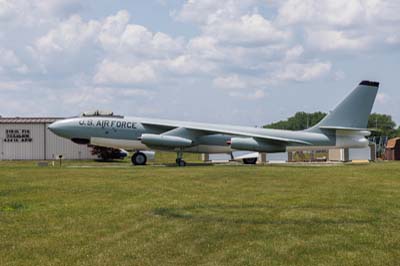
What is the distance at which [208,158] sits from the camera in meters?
46.5

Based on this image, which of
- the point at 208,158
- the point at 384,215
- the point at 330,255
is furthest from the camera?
the point at 208,158

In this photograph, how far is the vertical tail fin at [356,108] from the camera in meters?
33.2

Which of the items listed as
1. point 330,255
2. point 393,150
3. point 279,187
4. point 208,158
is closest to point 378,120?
point 393,150

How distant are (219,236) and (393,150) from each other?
5707 centimetres

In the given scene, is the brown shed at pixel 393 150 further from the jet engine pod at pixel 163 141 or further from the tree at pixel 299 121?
the tree at pixel 299 121

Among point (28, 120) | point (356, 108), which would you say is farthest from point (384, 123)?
point (356, 108)

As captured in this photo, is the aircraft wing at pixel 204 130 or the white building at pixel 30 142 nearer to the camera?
the aircraft wing at pixel 204 130

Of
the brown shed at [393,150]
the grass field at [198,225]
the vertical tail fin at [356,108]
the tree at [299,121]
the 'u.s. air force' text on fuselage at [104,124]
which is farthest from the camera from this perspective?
the tree at [299,121]

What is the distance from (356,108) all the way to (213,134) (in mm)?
8862

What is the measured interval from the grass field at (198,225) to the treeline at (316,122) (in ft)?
391

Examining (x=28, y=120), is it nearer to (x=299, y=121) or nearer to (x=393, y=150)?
(x=393, y=150)

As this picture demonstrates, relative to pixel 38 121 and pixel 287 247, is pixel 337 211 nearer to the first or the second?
pixel 287 247

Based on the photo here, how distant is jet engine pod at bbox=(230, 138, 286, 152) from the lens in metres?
33.0

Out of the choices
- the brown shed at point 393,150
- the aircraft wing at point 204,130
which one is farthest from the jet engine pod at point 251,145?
the brown shed at point 393,150
